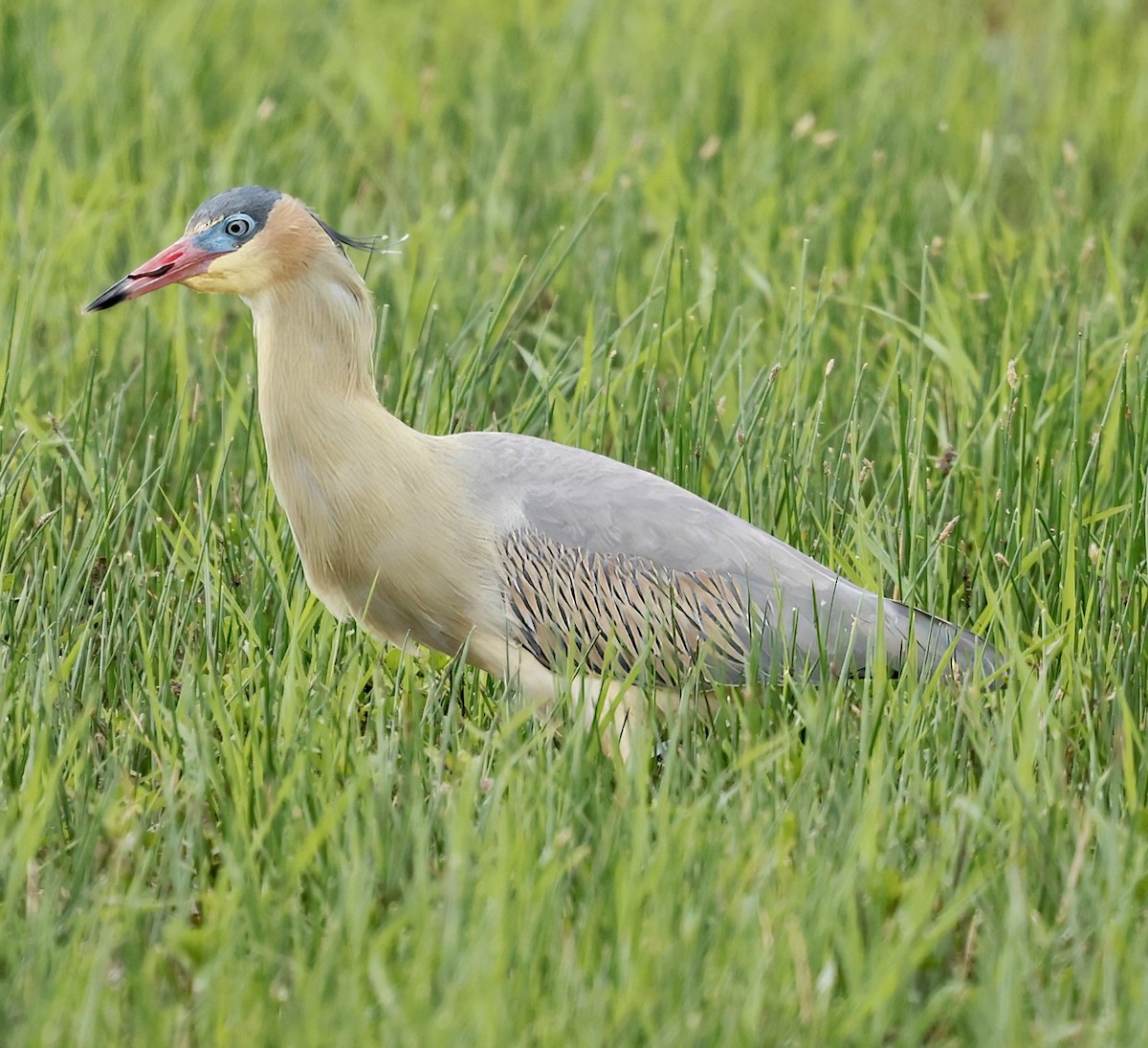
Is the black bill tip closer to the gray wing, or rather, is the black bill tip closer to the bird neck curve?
the bird neck curve

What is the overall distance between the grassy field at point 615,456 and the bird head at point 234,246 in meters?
0.41

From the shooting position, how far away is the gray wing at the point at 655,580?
10.1ft

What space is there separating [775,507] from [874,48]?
3.23m

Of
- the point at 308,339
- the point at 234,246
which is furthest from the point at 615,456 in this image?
the point at 234,246

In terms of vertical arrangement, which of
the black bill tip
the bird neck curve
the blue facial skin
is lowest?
the bird neck curve

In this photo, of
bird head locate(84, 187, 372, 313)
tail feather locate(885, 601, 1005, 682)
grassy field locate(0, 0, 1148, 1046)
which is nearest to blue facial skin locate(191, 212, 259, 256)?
bird head locate(84, 187, 372, 313)

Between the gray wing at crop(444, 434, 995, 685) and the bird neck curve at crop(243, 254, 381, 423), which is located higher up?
the bird neck curve at crop(243, 254, 381, 423)

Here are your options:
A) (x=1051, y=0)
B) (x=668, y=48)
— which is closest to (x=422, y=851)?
(x=668, y=48)

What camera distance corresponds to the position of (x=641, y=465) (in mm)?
3766

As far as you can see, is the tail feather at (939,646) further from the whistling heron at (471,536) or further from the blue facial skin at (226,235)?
the blue facial skin at (226,235)

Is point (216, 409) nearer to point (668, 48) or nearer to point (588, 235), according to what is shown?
point (588, 235)

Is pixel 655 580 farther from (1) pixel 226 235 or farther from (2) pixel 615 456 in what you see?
(1) pixel 226 235

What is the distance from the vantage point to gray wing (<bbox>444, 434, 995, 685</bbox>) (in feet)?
10.1

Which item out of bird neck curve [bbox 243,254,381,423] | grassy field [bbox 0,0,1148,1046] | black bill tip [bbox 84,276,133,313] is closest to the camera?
grassy field [bbox 0,0,1148,1046]
